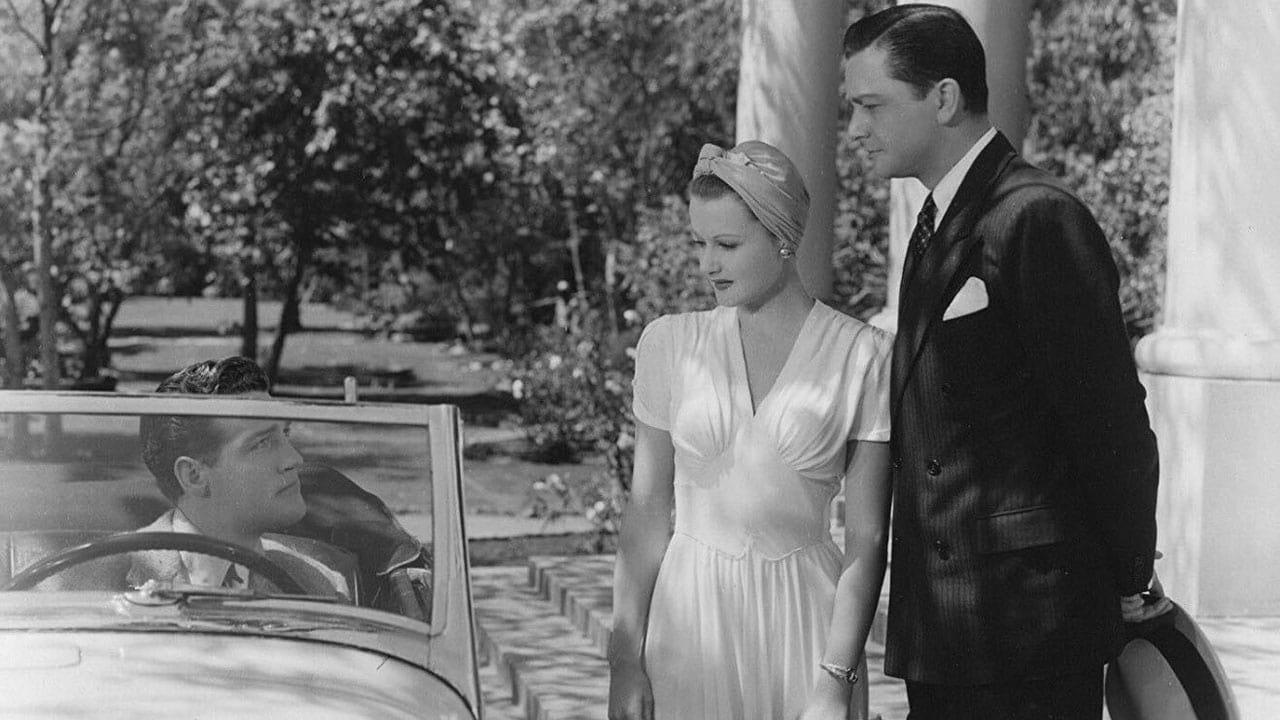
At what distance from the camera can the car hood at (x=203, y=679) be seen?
2.68 metres

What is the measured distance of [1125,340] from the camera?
2.73 meters

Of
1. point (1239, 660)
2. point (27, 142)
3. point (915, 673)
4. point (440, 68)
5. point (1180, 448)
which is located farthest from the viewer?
point (440, 68)

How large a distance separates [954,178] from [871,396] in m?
0.39

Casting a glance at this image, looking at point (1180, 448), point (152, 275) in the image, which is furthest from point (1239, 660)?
point (152, 275)

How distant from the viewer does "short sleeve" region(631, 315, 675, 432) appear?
3062 millimetres

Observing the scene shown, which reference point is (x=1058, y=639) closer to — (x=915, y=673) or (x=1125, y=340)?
(x=915, y=673)

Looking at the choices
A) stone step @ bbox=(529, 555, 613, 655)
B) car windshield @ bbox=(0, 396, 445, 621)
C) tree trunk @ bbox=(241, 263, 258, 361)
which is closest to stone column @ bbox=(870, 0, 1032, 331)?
stone step @ bbox=(529, 555, 613, 655)

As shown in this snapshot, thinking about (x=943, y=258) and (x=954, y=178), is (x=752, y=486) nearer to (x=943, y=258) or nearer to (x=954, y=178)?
(x=943, y=258)

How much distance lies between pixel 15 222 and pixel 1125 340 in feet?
46.0

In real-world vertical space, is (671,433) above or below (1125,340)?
below

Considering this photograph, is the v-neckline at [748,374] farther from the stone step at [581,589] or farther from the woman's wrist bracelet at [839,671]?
the stone step at [581,589]

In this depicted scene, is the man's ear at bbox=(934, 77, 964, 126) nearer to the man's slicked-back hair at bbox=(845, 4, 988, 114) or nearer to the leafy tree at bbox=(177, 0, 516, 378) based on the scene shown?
the man's slicked-back hair at bbox=(845, 4, 988, 114)

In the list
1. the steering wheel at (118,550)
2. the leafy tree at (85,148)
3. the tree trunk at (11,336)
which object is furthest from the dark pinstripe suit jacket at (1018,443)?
the tree trunk at (11,336)

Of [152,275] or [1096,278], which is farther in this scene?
[152,275]
